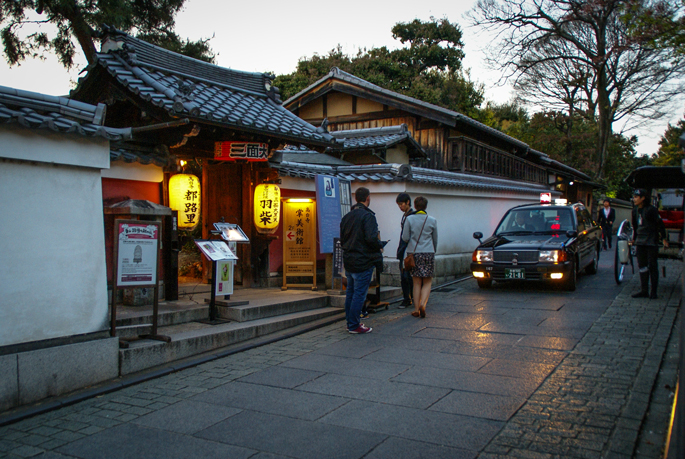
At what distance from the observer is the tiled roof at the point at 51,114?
4801 mm

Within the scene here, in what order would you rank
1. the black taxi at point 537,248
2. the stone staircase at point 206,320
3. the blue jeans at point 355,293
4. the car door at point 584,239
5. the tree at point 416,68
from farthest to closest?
the tree at point 416,68
the car door at point 584,239
the black taxi at point 537,248
the blue jeans at point 355,293
the stone staircase at point 206,320

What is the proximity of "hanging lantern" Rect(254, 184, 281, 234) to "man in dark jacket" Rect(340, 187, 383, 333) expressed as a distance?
8.17 ft

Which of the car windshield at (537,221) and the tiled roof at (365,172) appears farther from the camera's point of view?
the car windshield at (537,221)

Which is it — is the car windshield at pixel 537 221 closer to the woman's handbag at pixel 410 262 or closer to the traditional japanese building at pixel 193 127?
the woman's handbag at pixel 410 262

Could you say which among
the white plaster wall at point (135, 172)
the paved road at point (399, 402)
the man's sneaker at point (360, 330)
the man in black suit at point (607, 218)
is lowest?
the paved road at point (399, 402)

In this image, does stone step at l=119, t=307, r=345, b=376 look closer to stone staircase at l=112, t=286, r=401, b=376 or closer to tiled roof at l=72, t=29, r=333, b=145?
stone staircase at l=112, t=286, r=401, b=376

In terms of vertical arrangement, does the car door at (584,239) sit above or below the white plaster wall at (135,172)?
below

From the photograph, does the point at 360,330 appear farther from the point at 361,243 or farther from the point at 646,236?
the point at 646,236

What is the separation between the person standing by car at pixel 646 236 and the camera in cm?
943

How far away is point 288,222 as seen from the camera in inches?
408

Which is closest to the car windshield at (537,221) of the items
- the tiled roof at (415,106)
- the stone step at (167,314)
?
the tiled roof at (415,106)

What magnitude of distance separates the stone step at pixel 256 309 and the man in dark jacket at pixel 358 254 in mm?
1395

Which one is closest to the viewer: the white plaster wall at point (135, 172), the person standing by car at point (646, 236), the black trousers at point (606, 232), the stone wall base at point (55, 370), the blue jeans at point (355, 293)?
the stone wall base at point (55, 370)

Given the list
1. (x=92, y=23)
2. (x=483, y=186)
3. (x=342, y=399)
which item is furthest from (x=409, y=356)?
(x=92, y=23)
